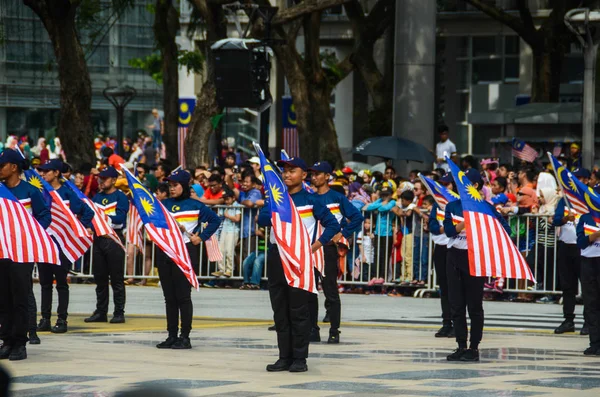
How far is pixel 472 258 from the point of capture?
12359mm

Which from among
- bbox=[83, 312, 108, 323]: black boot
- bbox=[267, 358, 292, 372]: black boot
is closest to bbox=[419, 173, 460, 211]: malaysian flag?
bbox=[267, 358, 292, 372]: black boot

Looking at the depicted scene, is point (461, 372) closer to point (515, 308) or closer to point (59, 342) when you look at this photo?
point (59, 342)

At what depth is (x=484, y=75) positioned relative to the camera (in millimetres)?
52250

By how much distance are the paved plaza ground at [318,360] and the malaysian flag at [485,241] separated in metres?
0.81

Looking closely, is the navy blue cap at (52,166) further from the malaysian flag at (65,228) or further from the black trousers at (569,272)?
the black trousers at (569,272)

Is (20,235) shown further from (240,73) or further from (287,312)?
(240,73)

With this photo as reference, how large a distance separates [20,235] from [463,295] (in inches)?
158

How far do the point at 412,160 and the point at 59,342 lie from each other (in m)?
12.1

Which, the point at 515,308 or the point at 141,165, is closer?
the point at 515,308

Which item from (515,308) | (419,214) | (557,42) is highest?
(557,42)

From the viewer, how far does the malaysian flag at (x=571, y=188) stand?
14.1 metres

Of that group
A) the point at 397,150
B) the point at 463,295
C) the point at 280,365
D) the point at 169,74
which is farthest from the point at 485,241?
the point at 169,74

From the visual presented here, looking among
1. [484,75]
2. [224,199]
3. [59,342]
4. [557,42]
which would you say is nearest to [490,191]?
[224,199]

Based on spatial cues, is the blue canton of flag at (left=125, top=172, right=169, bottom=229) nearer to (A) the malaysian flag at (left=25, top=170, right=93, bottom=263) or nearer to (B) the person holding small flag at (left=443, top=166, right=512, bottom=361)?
(A) the malaysian flag at (left=25, top=170, right=93, bottom=263)
